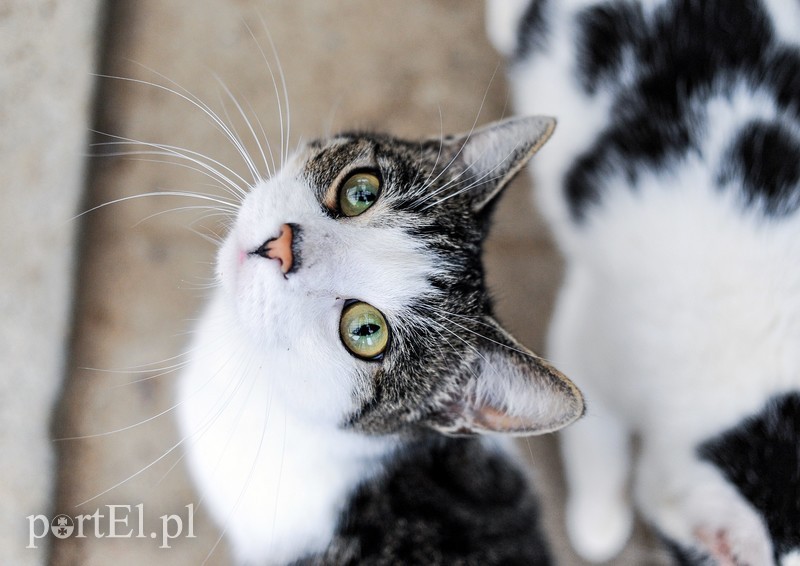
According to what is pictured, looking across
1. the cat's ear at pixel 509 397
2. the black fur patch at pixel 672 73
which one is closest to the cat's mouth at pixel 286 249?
the cat's ear at pixel 509 397

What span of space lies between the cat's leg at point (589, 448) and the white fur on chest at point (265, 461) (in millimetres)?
765

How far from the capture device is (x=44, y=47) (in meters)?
1.77

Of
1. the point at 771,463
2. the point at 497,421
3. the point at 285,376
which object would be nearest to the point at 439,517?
the point at 497,421

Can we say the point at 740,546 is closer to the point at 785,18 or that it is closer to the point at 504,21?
the point at 785,18

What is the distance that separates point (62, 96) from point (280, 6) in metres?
0.88

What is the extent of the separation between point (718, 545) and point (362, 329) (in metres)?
0.98

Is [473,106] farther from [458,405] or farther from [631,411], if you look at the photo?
[458,405]

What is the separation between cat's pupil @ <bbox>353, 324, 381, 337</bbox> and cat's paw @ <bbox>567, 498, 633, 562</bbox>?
1.24 meters

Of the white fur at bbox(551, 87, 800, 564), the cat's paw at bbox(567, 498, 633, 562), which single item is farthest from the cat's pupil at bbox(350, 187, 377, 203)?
the cat's paw at bbox(567, 498, 633, 562)

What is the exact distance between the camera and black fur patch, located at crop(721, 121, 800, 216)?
1.40 metres

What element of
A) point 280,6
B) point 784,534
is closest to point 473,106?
point 280,6

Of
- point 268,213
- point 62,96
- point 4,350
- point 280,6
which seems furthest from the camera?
point 280,6

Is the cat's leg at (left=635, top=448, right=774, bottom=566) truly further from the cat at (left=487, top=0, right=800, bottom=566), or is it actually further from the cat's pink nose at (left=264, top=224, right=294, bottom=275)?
the cat's pink nose at (left=264, top=224, right=294, bottom=275)

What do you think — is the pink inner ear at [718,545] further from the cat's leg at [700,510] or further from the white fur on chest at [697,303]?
the white fur on chest at [697,303]
